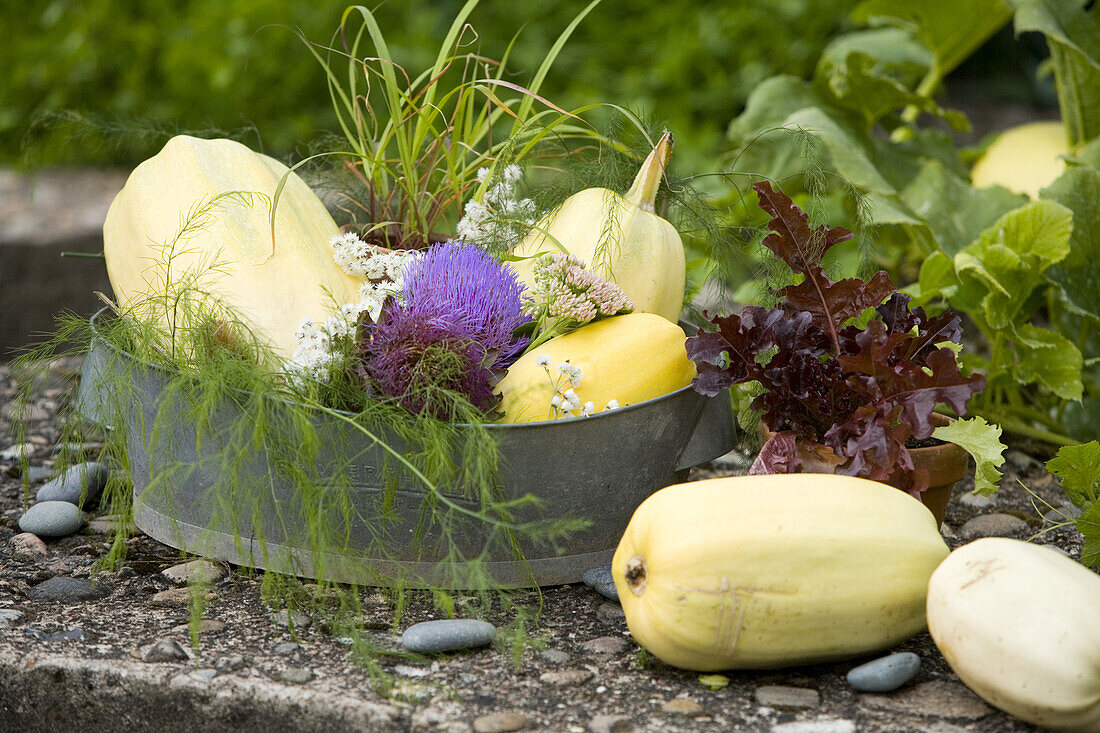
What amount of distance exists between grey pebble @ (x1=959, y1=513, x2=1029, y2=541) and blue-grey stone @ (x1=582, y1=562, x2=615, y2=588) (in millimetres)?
663

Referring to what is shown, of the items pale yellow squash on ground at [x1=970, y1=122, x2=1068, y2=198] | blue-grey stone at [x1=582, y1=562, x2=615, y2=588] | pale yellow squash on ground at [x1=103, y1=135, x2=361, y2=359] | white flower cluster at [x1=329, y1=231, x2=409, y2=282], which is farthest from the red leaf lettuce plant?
pale yellow squash on ground at [x1=970, y1=122, x2=1068, y2=198]

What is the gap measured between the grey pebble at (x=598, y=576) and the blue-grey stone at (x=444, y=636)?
0.22m

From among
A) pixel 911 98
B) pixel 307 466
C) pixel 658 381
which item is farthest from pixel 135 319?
pixel 911 98

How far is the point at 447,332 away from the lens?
4.93ft

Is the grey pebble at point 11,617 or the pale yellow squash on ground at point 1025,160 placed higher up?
the pale yellow squash on ground at point 1025,160

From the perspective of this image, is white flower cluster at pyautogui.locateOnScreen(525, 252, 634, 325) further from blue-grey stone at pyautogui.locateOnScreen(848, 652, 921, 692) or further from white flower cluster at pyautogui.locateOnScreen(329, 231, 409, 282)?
blue-grey stone at pyautogui.locateOnScreen(848, 652, 921, 692)

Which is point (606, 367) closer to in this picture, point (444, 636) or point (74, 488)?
point (444, 636)

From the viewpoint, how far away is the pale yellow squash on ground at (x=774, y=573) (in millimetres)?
1253

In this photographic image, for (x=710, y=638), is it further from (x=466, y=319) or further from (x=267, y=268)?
(x=267, y=268)

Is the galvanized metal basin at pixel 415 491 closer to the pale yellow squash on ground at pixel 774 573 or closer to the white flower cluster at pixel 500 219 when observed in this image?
the pale yellow squash on ground at pixel 774 573

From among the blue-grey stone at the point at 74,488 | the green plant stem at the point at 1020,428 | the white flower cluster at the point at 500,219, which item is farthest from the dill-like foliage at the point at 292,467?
the green plant stem at the point at 1020,428

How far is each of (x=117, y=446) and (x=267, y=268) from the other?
1.16 ft

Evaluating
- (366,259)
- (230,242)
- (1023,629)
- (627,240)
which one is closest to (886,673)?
(1023,629)

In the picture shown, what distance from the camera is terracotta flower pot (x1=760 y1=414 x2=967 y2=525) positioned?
1544mm
